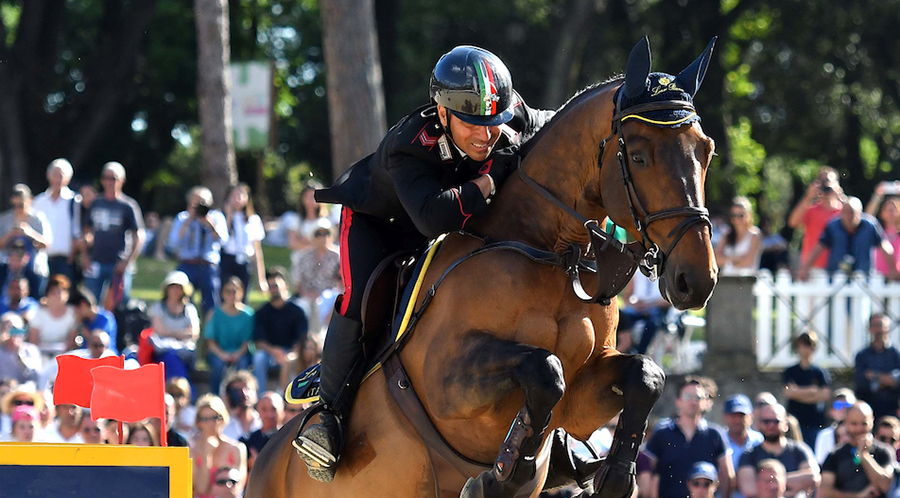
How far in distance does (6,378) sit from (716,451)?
624 centimetres

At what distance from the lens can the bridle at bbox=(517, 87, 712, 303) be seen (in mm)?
4273

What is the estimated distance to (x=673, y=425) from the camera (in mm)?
9273

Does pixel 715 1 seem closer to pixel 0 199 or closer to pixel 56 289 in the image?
pixel 0 199

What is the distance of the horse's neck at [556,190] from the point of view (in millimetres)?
4762

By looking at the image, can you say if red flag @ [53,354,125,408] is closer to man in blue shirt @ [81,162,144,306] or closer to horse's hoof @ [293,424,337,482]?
horse's hoof @ [293,424,337,482]

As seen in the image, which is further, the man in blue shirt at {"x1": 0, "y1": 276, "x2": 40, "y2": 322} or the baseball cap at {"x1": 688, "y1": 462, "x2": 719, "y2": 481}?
the man in blue shirt at {"x1": 0, "y1": 276, "x2": 40, "y2": 322}

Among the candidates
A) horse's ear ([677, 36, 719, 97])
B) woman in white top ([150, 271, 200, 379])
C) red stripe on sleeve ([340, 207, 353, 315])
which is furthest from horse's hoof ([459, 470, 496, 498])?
woman in white top ([150, 271, 200, 379])

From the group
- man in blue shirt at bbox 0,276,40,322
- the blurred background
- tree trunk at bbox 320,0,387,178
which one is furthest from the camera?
the blurred background

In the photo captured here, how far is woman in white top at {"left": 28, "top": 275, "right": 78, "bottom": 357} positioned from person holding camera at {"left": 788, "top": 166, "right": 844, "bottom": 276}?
7.68 m

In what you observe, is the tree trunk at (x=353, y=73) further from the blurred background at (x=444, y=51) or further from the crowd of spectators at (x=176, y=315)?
the blurred background at (x=444, y=51)

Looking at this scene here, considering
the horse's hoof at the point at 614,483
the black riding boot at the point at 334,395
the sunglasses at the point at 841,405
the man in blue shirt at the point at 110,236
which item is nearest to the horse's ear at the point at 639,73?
the horse's hoof at the point at 614,483

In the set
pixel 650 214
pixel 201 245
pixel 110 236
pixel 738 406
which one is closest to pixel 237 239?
pixel 201 245

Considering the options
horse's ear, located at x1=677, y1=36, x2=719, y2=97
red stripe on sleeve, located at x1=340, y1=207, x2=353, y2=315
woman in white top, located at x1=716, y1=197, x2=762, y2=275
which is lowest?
woman in white top, located at x1=716, y1=197, x2=762, y2=275

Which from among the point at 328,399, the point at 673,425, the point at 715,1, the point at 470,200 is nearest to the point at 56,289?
the point at 673,425
